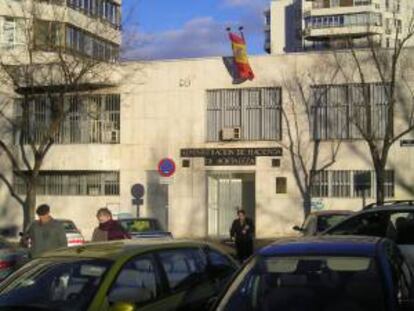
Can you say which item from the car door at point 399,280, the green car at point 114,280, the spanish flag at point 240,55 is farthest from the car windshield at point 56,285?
the spanish flag at point 240,55

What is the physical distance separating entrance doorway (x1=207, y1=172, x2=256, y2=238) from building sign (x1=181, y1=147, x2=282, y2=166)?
0.66 metres

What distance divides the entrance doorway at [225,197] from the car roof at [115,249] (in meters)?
26.3

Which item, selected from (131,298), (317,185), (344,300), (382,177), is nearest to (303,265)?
(344,300)

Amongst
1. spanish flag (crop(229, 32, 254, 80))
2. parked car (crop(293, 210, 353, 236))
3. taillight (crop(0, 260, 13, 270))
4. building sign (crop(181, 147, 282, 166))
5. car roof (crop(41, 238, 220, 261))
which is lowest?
taillight (crop(0, 260, 13, 270))

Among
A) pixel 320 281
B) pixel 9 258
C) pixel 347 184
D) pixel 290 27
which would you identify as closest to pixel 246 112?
pixel 347 184

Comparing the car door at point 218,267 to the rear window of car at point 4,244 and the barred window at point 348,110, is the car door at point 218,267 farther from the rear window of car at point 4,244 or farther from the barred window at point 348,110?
the barred window at point 348,110

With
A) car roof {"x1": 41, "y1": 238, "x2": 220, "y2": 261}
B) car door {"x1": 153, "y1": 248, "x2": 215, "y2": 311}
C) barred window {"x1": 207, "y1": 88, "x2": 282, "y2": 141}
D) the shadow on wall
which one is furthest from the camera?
the shadow on wall

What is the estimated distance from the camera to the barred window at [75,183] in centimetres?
3650

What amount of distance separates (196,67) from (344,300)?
2997 centimetres

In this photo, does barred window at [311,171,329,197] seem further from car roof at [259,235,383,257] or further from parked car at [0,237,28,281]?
car roof at [259,235,383,257]

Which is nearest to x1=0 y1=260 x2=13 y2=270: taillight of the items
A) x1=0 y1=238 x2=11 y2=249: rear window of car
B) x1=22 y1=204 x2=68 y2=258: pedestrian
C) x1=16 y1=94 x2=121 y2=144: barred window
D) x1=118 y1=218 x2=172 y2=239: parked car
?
x1=0 y1=238 x2=11 y2=249: rear window of car

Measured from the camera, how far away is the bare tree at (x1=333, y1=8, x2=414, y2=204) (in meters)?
30.8

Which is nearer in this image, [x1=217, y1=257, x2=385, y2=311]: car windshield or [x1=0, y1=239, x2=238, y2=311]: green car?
A: [x1=217, y1=257, x2=385, y2=311]: car windshield

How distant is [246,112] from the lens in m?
34.4
